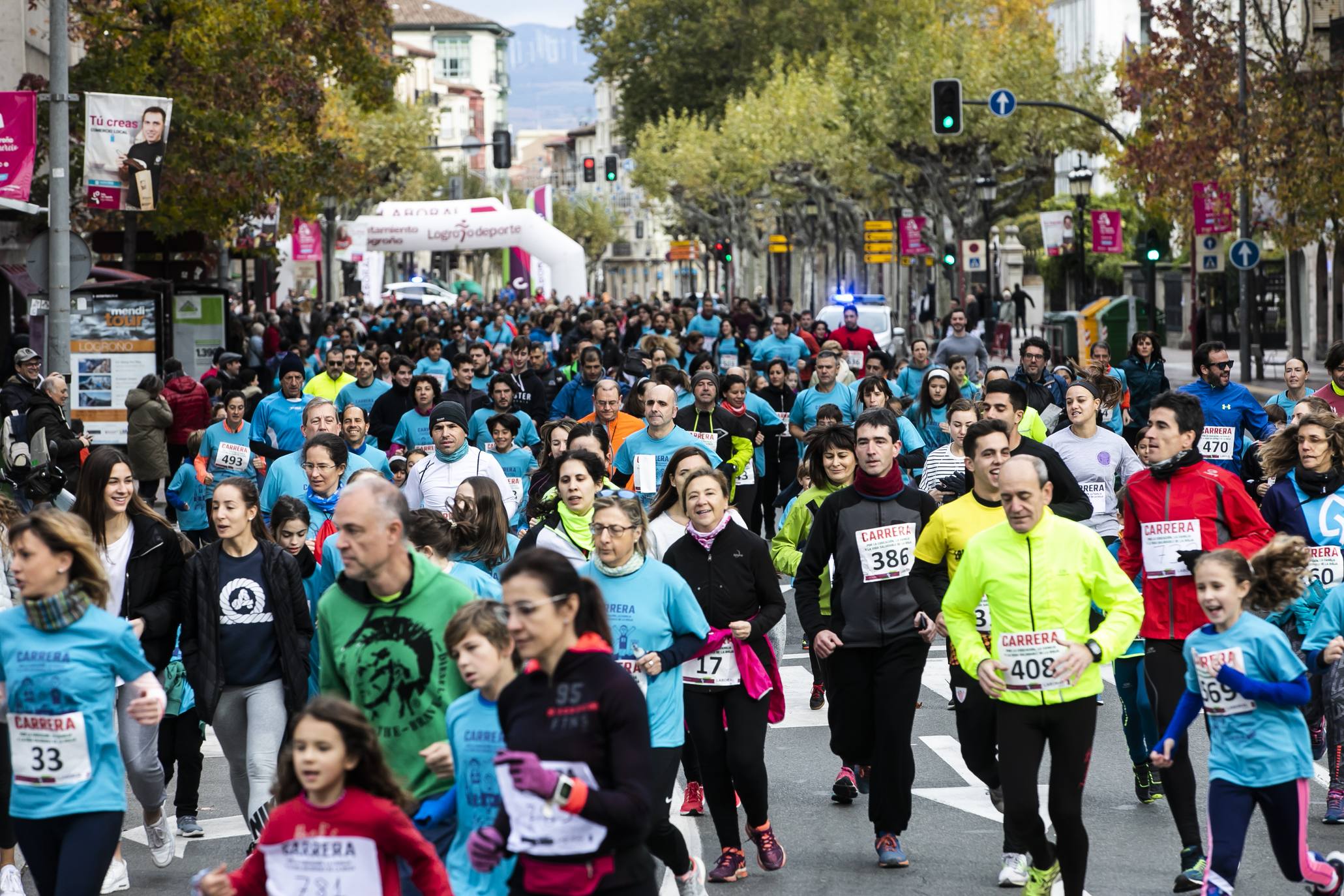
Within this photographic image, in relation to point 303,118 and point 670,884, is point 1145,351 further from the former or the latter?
point 303,118

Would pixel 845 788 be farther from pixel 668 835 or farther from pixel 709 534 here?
pixel 668 835

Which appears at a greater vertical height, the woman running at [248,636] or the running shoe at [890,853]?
the woman running at [248,636]

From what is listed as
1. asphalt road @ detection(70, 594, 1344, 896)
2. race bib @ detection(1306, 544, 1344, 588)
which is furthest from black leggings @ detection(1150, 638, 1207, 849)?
race bib @ detection(1306, 544, 1344, 588)

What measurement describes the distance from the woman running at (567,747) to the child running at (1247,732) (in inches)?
108

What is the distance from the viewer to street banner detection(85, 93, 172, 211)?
20.7 meters

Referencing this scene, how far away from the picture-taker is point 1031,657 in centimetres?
698

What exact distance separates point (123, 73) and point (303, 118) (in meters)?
3.83

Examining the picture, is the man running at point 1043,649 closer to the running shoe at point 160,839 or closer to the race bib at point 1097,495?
the running shoe at point 160,839

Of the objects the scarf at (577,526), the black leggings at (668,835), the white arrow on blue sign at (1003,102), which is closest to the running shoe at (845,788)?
the scarf at (577,526)

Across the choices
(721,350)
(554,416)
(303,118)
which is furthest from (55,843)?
(303,118)

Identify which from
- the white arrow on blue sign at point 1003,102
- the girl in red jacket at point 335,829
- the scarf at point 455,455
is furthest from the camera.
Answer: the white arrow on blue sign at point 1003,102

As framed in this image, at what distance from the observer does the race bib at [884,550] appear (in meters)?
8.27

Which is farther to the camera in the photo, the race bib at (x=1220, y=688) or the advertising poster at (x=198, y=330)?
the advertising poster at (x=198, y=330)

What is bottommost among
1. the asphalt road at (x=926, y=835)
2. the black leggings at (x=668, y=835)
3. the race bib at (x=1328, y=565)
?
the asphalt road at (x=926, y=835)
